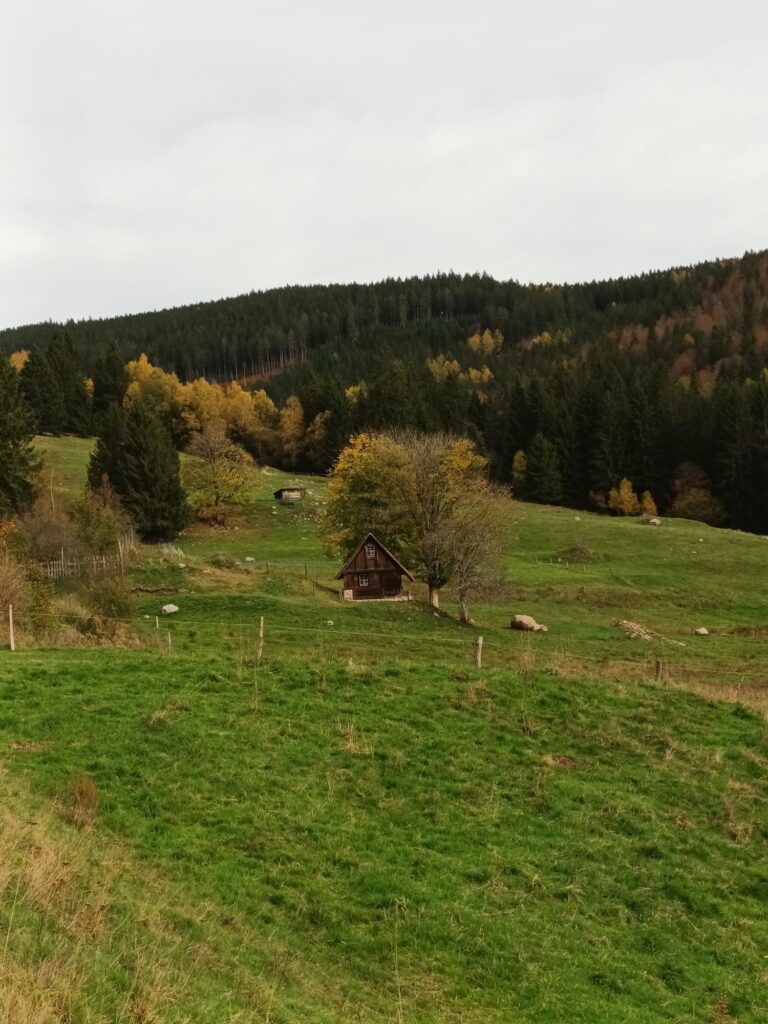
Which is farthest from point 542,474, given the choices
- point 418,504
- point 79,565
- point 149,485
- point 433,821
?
point 433,821

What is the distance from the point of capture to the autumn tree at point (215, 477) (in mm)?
71688

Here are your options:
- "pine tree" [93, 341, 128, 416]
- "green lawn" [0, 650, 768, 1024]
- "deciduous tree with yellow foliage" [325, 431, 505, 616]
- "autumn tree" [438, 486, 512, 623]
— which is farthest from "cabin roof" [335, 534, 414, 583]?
"pine tree" [93, 341, 128, 416]

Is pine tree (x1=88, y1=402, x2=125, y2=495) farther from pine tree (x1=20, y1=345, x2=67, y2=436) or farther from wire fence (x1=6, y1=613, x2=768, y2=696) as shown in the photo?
wire fence (x1=6, y1=613, x2=768, y2=696)

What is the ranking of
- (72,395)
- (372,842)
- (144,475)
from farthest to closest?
1. (72,395)
2. (144,475)
3. (372,842)

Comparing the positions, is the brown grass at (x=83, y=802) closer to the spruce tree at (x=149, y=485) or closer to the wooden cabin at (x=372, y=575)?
the wooden cabin at (x=372, y=575)

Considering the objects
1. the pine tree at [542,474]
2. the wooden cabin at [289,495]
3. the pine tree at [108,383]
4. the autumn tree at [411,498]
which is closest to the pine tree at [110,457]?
the wooden cabin at [289,495]

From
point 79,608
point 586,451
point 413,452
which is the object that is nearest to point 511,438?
point 586,451

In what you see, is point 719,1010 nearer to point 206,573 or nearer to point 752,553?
point 206,573

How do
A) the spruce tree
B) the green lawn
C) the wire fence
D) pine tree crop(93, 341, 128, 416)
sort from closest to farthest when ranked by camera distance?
the green lawn, the wire fence, the spruce tree, pine tree crop(93, 341, 128, 416)

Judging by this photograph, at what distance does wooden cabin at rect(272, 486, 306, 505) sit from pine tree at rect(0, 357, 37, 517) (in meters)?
28.0

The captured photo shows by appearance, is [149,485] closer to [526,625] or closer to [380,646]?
[526,625]

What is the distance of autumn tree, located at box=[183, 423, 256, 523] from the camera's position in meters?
71.7

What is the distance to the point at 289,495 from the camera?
79.4 meters

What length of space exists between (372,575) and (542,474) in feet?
180
